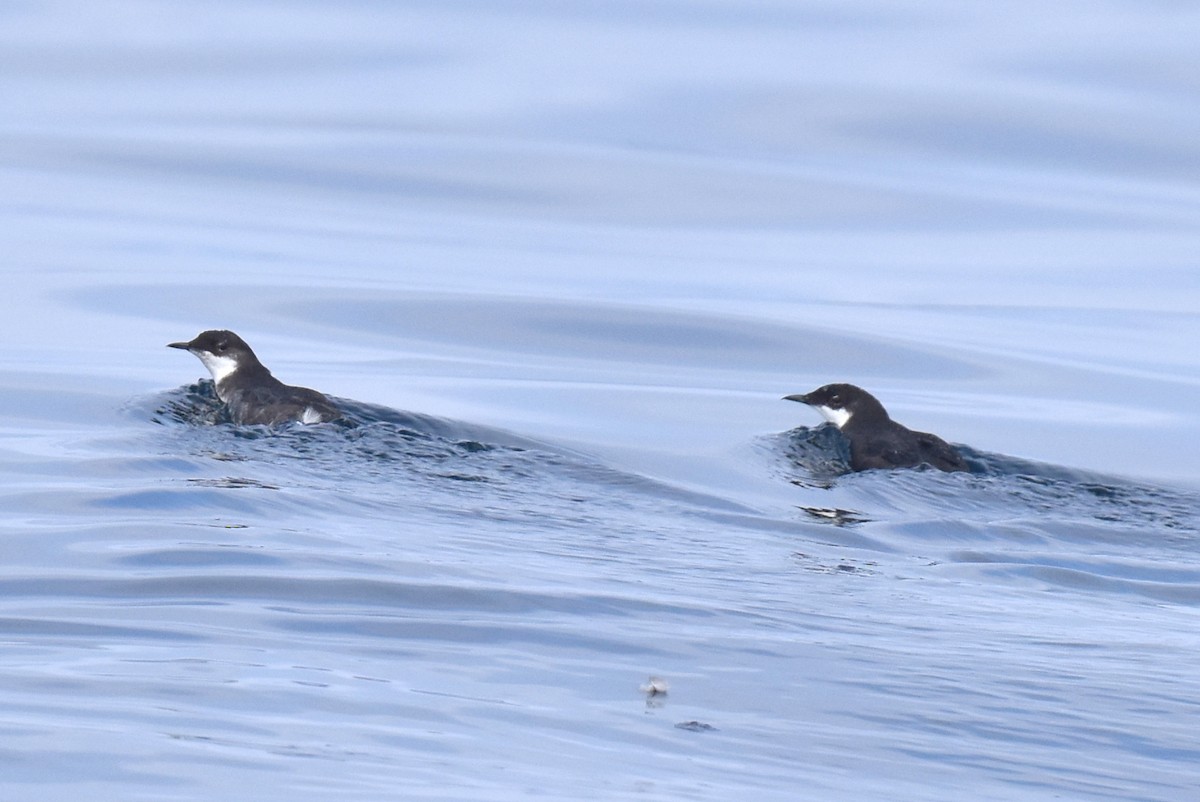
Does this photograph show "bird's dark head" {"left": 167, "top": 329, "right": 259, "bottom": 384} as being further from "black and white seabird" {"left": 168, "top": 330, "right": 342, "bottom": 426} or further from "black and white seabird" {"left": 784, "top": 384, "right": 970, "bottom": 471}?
"black and white seabird" {"left": 784, "top": 384, "right": 970, "bottom": 471}

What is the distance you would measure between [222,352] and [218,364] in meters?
0.09

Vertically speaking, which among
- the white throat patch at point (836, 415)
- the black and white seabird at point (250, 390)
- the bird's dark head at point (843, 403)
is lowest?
the black and white seabird at point (250, 390)

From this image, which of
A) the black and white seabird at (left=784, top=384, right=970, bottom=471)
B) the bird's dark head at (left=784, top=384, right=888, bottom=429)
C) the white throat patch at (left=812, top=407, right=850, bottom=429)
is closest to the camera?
the black and white seabird at (left=784, top=384, right=970, bottom=471)

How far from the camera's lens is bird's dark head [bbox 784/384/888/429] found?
42.5ft

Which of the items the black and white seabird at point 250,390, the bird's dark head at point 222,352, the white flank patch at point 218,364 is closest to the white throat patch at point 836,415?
the black and white seabird at point 250,390

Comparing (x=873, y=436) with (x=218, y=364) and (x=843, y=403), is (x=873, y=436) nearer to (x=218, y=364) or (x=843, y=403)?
(x=843, y=403)

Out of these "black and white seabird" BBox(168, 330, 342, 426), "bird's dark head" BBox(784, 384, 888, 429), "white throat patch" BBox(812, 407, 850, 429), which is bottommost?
"black and white seabird" BBox(168, 330, 342, 426)

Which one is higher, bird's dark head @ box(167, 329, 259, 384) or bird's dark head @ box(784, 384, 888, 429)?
bird's dark head @ box(784, 384, 888, 429)

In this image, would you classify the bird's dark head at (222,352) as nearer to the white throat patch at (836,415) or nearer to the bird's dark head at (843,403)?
the bird's dark head at (843,403)

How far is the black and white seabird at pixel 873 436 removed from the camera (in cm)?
1198

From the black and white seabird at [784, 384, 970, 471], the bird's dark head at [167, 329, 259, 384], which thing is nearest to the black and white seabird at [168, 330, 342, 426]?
the bird's dark head at [167, 329, 259, 384]

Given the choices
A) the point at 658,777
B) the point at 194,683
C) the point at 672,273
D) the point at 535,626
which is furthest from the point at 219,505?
the point at 672,273

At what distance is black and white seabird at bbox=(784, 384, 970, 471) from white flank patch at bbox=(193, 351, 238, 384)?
156 inches

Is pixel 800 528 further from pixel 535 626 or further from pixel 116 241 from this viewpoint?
pixel 116 241
